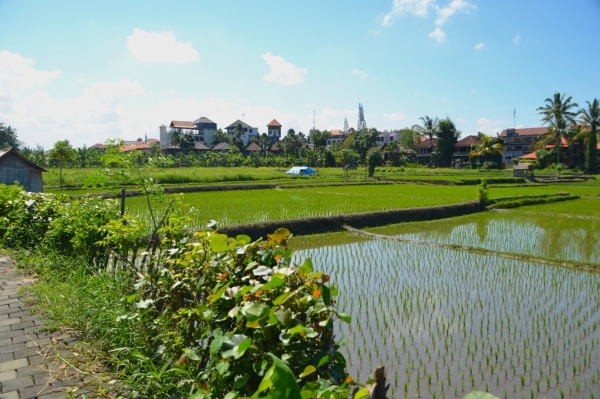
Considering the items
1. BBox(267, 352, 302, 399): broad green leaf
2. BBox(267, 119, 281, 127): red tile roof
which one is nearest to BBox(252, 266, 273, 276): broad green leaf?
BBox(267, 352, 302, 399): broad green leaf

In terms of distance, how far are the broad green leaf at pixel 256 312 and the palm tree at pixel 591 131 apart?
154 ft

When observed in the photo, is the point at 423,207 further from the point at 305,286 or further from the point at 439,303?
the point at 305,286

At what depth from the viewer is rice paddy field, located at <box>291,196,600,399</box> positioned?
4.21m

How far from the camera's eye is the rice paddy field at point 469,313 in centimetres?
421

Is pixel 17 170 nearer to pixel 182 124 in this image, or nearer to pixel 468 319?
pixel 468 319

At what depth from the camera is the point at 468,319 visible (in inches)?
226

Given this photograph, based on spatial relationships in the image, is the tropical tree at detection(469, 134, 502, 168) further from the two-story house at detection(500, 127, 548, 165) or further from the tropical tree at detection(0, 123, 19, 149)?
the tropical tree at detection(0, 123, 19, 149)

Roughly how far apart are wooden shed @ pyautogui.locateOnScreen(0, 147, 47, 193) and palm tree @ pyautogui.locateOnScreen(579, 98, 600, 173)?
143ft

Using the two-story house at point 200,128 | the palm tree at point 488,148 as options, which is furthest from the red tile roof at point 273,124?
the palm tree at point 488,148

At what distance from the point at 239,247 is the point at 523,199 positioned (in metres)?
19.3

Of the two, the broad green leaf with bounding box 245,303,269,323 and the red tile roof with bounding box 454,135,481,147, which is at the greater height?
the red tile roof with bounding box 454,135,481,147

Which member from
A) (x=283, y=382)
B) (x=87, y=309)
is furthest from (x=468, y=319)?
(x=283, y=382)

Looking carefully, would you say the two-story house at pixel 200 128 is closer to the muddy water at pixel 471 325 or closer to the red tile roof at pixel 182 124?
the red tile roof at pixel 182 124

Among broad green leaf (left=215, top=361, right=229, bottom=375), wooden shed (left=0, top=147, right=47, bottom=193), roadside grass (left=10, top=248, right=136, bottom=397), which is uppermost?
wooden shed (left=0, top=147, right=47, bottom=193)
